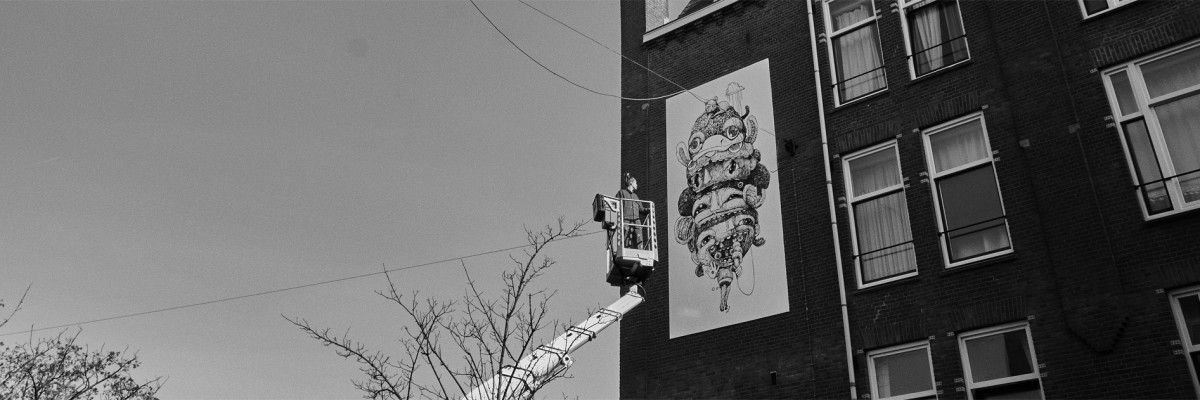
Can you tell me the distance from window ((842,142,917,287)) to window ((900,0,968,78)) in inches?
65.0

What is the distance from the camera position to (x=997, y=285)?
48.2 feet

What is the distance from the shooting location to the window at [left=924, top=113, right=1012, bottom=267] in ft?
50.0

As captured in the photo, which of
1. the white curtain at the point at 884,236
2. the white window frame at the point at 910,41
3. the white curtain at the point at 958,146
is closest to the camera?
the white curtain at the point at 958,146

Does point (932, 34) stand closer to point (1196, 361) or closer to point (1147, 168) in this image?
point (1147, 168)

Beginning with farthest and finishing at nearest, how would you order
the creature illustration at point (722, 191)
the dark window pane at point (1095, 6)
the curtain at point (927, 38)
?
the creature illustration at point (722, 191), the curtain at point (927, 38), the dark window pane at point (1095, 6)

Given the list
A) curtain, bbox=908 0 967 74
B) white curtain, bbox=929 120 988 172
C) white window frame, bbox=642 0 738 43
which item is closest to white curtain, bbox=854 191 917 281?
white curtain, bbox=929 120 988 172

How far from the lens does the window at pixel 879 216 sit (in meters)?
16.2

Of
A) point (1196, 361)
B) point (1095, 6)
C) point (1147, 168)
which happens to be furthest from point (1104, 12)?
point (1196, 361)

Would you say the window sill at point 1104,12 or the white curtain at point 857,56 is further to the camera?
the white curtain at point 857,56

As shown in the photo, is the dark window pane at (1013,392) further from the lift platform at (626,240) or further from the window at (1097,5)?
the lift platform at (626,240)

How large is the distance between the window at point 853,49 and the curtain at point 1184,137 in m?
4.72

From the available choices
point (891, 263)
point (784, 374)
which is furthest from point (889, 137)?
point (784, 374)

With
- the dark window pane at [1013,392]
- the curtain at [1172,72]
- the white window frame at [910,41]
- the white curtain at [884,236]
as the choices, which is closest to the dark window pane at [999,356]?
the dark window pane at [1013,392]

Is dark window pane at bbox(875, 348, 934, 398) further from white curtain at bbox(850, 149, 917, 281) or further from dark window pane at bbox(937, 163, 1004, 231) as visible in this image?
dark window pane at bbox(937, 163, 1004, 231)
